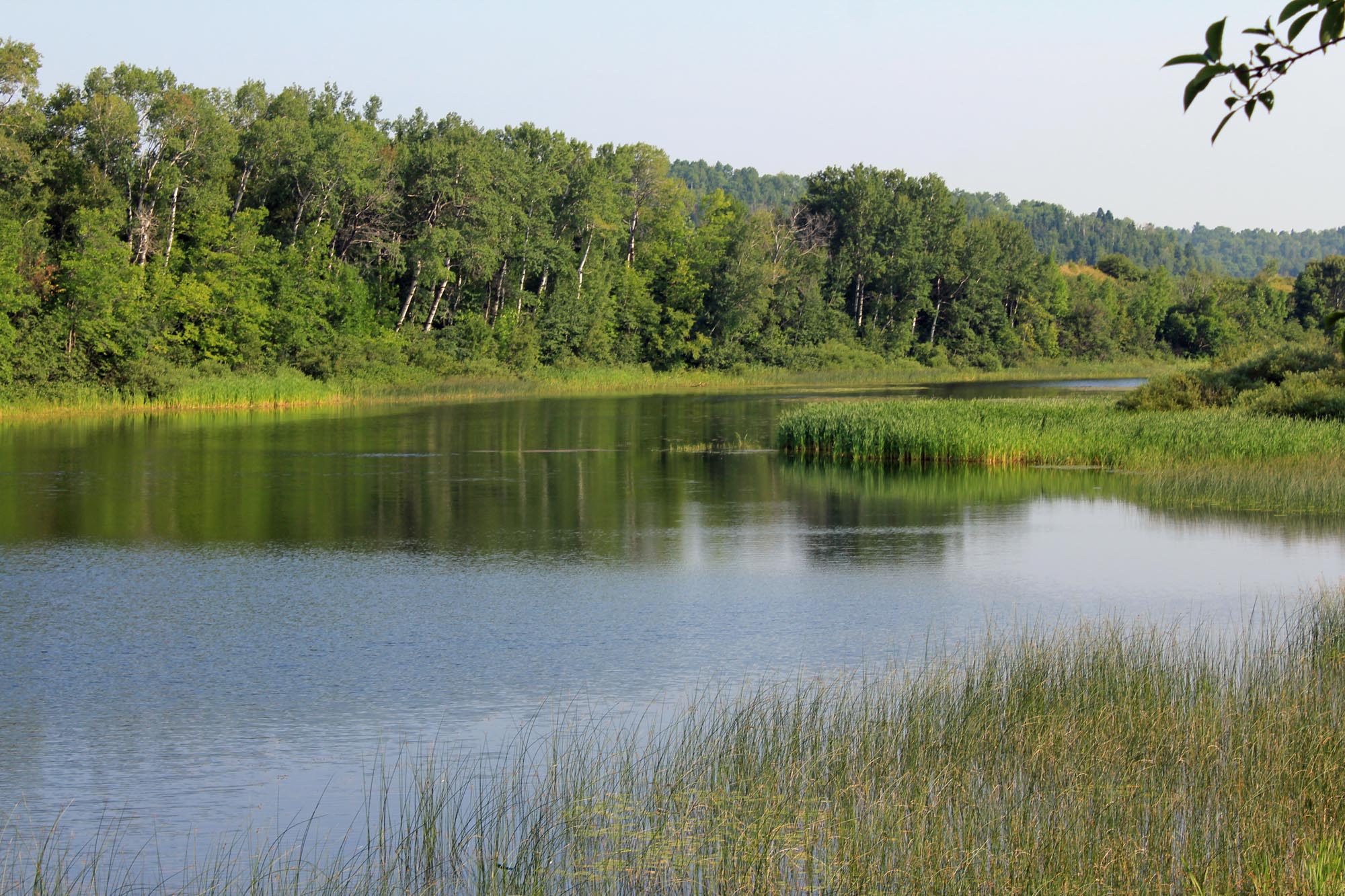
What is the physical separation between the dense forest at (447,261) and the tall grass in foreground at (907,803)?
4163cm

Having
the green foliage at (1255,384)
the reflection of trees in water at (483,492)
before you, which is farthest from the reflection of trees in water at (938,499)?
the green foliage at (1255,384)

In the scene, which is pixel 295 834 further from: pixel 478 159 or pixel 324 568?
pixel 478 159

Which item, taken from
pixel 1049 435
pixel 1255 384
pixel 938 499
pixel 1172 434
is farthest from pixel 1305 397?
pixel 938 499

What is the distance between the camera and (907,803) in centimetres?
751

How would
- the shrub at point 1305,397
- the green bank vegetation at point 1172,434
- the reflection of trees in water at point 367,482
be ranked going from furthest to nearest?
the shrub at point 1305,397
the green bank vegetation at point 1172,434
the reflection of trees in water at point 367,482

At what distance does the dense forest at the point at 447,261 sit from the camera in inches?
1940

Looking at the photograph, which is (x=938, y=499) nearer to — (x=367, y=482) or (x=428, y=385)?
(x=367, y=482)

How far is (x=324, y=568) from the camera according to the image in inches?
707

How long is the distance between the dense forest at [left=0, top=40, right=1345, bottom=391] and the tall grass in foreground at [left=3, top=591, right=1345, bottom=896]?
41629mm

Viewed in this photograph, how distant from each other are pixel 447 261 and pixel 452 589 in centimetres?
5219

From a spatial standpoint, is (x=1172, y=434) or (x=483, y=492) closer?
(x=483, y=492)

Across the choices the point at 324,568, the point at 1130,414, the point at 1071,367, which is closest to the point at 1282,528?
the point at 1130,414

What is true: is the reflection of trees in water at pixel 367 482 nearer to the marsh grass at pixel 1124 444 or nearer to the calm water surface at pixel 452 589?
the calm water surface at pixel 452 589

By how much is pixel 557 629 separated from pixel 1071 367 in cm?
9472
